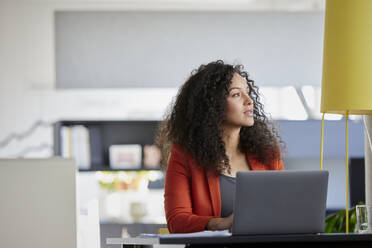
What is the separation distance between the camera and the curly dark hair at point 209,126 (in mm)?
2445

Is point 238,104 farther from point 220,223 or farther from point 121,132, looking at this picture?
point 121,132

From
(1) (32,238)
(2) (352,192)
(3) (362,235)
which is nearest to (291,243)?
(3) (362,235)

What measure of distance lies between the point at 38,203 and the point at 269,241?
818 millimetres

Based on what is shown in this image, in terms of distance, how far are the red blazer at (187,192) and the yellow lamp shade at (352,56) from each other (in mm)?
614

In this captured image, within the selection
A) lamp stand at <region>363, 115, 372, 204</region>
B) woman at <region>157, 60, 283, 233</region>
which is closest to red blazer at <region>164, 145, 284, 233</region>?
woman at <region>157, 60, 283, 233</region>

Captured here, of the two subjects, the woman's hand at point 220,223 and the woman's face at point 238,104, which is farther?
the woman's face at point 238,104

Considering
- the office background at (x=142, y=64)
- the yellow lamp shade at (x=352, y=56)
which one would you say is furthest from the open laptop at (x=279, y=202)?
the office background at (x=142, y=64)

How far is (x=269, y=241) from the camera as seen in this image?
1711mm

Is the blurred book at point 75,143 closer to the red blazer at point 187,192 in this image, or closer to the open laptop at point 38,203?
the red blazer at point 187,192

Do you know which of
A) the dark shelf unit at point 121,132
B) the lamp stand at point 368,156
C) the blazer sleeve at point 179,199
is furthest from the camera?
the dark shelf unit at point 121,132

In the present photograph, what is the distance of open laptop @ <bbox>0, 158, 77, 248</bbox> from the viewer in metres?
2.01

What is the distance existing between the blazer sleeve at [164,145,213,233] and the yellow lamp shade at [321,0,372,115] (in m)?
0.68

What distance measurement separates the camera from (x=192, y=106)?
2.53m

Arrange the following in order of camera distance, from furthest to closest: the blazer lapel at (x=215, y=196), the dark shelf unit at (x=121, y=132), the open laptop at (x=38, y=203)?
the dark shelf unit at (x=121, y=132)
the blazer lapel at (x=215, y=196)
the open laptop at (x=38, y=203)
